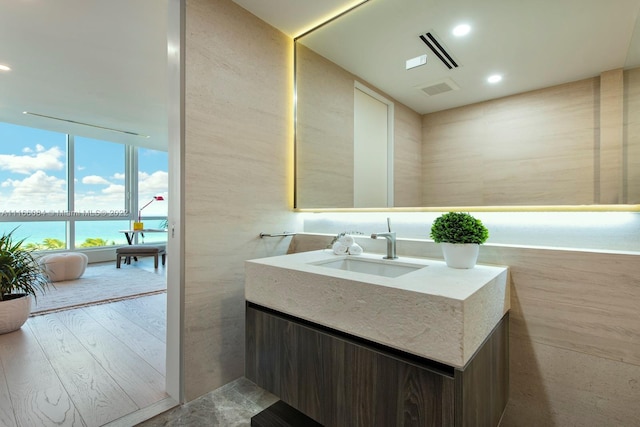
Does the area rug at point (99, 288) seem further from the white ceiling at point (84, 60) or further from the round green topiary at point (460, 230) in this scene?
the round green topiary at point (460, 230)

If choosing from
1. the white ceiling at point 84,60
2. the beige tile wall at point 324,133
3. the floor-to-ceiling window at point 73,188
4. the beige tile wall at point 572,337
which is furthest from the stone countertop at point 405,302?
the floor-to-ceiling window at point 73,188

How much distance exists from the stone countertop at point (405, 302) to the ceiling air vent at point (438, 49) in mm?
982

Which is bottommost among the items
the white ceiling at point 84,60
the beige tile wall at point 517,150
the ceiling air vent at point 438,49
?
the beige tile wall at point 517,150

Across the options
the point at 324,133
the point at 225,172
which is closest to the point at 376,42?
the point at 324,133

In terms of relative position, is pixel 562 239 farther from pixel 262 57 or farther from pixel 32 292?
pixel 32 292

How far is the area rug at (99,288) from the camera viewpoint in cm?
324

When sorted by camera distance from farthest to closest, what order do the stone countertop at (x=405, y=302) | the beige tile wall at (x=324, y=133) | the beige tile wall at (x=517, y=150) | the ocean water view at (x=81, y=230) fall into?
the ocean water view at (x=81, y=230) < the beige tile wall at (x=324, y=133) < the beige tile wall at (x=517, y=150) < the stone countertop at (x=405, y=302)

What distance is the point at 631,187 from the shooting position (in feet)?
3.52

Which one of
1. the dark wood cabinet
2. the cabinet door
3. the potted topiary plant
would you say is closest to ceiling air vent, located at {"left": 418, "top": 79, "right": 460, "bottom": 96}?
the potted topiary plant

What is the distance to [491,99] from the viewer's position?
1.36 meters

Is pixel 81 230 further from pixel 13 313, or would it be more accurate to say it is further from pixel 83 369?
pixel 83 369

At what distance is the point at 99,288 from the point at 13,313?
1.44 meters

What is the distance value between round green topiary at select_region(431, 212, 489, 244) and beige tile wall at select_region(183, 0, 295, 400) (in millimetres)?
1091

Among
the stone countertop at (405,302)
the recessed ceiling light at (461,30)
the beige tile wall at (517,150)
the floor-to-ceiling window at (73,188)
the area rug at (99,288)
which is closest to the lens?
the stone countertop at (405,302)
